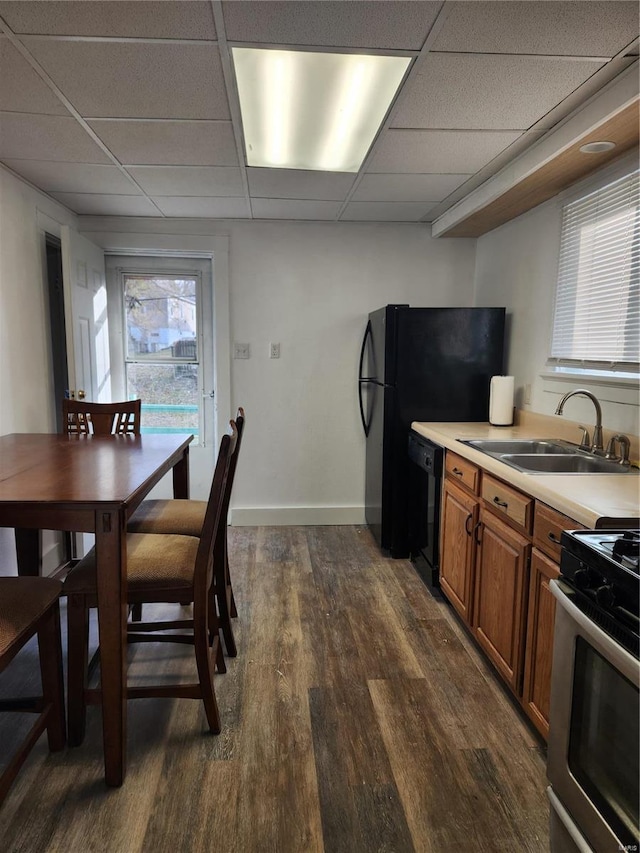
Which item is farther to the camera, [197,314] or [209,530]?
[197,314]

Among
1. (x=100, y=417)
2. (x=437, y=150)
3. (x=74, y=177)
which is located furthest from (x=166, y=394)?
(x=437, y=150)

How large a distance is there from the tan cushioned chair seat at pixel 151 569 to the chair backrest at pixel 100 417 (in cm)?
111

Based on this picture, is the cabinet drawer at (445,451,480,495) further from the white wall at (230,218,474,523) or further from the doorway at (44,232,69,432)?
the doorway at (44,232,69,432)

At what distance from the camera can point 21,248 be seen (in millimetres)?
2783

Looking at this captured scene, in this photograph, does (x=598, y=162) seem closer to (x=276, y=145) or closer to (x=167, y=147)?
(x=276, y=145)

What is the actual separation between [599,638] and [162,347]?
137 inches

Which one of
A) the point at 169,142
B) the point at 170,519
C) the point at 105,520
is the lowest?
the point at 170,519

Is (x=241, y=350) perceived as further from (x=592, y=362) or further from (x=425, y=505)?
(x=592, y=362)

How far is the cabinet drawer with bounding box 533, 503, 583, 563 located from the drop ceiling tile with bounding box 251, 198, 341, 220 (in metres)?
2.33

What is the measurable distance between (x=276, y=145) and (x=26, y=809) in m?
2.66

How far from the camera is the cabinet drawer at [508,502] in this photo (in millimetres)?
1771

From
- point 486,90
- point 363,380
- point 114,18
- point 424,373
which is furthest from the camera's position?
point 363,380

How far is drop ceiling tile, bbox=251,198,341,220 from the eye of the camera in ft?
10.5

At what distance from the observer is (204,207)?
10.9 feet
